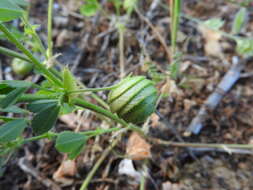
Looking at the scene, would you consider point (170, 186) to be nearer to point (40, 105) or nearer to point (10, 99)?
point (40, 105)

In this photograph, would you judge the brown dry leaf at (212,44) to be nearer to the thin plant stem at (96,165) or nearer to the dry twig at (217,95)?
the dry twig at (217,95)

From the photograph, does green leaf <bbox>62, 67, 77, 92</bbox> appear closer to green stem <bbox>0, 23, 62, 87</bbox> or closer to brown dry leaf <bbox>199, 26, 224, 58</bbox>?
green stem <bbox>0, 23, 62, 87</bbox>

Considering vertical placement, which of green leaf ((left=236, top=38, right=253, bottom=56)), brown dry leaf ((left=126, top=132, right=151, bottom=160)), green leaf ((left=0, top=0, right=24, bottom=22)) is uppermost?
green leaf ((left=0, top=0, right=24, bottom=22))

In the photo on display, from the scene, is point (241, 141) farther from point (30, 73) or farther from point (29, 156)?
point (30, 73)

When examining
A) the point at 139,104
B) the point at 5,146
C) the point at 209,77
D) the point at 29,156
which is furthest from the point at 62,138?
the point at 209,77

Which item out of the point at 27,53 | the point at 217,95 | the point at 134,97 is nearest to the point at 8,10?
the point at 27,53

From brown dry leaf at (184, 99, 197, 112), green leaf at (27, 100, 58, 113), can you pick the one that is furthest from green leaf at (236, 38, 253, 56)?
green leaf at (27, 100, 58, 113)
